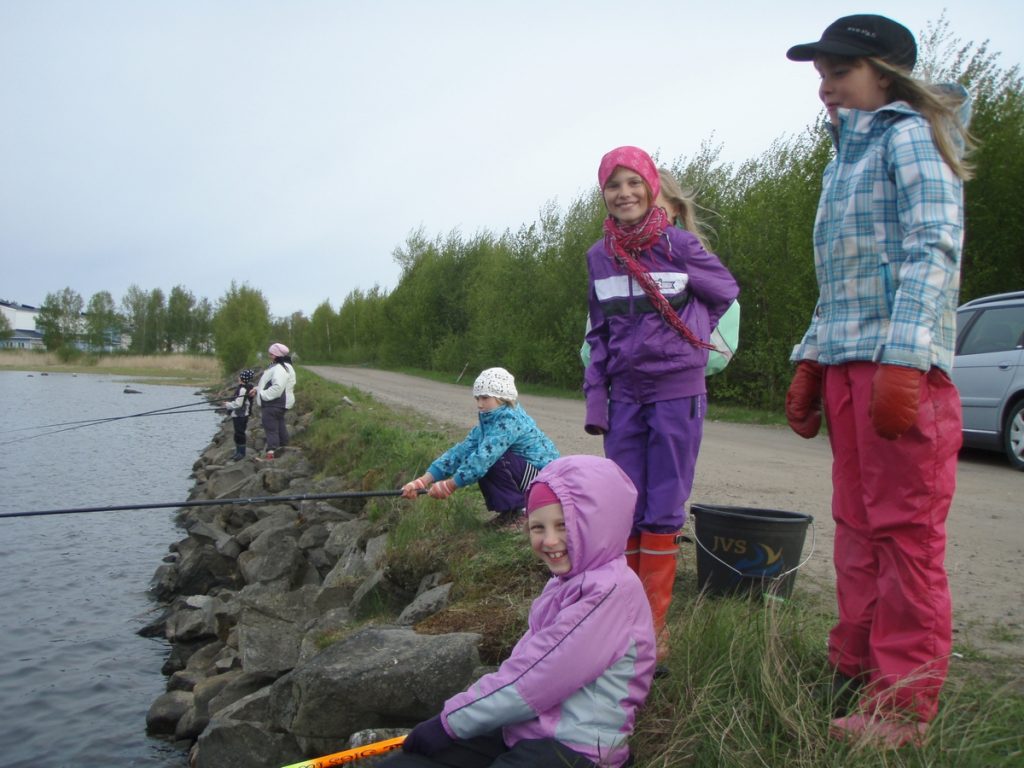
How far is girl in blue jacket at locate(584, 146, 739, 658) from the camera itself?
3686mm

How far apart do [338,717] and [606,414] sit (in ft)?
5.84

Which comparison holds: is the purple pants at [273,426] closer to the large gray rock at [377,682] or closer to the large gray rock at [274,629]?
the large gray rock at [274,629]

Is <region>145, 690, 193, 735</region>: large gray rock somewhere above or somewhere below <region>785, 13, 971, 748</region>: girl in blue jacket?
below

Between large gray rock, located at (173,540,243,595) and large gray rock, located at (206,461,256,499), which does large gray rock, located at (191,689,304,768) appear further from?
large gray rock, located at (206,461,256,499)

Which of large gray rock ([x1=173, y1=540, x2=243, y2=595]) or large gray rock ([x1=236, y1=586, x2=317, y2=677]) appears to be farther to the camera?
large gray rock ([x1=173, y1=540, x2=243, y2=595])

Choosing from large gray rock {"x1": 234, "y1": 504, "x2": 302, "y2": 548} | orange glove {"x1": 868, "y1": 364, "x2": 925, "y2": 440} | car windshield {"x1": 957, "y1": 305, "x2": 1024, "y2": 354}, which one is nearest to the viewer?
orange glove {"x1": 868, "y1": 364, "x2": 925, "y2": 440}

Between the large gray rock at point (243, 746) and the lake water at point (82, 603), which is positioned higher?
the large gray rock at point (243, 746)

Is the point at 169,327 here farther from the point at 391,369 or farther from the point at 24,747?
the point at 24,747

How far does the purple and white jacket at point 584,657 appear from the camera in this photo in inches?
109

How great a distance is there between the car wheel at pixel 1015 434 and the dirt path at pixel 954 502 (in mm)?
168

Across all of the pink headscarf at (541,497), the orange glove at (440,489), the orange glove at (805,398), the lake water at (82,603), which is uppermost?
the orange glove at (805,398)

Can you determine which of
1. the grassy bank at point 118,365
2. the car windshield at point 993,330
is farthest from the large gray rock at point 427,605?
the grassy bank at point 118,365

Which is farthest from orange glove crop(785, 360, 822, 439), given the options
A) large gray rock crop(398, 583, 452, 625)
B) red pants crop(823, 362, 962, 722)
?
large gray rock crop(398, 583, 452, 625)

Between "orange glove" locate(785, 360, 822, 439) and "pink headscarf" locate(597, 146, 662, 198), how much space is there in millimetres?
1050
